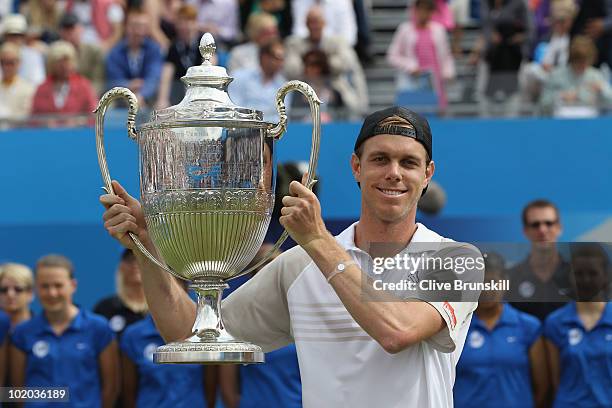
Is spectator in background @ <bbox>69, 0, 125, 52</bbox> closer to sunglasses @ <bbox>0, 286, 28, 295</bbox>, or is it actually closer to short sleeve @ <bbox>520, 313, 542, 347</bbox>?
sunglasses @ <bbox>0, 286, 28, 295</bbox>

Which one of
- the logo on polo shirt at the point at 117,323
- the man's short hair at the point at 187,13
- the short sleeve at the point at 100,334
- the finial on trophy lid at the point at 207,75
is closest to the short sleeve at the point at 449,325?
the finial on trophy lid at the point at 207,75

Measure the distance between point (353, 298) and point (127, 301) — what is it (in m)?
4.38

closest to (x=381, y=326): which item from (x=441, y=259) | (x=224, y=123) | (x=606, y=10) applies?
(x=441, y=259)

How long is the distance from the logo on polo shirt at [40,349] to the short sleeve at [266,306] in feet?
11.4

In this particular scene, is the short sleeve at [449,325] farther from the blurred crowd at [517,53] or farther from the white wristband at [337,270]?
the blurred crowd at [517,53]

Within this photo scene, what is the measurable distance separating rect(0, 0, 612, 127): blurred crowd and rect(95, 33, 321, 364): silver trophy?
541 cm

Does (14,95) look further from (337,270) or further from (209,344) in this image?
(337,270)

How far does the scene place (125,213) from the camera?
159 inches

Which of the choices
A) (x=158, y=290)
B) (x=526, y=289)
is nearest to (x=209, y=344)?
(x=158, y=290)

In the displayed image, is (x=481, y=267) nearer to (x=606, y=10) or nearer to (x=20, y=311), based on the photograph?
(x=20, y=311)

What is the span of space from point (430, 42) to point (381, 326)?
24.4 ft

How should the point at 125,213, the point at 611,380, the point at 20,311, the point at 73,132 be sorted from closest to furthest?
the point at 125,213, the point at 611,380, the point at 20,311, the point at 73,132

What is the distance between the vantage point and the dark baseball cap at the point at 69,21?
11586mm

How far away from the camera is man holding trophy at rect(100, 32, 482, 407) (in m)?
3.78
